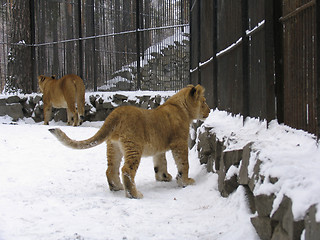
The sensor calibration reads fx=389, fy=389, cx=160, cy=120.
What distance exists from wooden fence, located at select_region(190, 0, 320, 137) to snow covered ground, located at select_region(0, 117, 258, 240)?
37.8 inches

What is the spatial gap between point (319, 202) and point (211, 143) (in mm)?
3598

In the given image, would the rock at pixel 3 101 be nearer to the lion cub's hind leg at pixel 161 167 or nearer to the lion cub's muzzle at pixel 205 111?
the lion cub's hind leg at pixel 161 167

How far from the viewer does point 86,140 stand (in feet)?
15.8

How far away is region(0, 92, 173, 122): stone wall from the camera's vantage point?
39.6 feet

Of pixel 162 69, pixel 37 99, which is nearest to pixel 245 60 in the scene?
pixel 162 69

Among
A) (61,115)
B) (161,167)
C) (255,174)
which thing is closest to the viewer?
(255,174)

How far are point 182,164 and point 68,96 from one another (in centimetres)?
756

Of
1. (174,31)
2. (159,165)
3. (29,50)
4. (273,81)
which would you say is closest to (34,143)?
(159,165)

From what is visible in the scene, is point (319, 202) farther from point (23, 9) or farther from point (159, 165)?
point (23, 9)

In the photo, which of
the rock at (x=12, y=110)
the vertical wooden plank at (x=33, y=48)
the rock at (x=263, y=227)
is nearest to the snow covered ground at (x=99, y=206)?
the rock at (x=263, y=227)

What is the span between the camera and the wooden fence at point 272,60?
303cm

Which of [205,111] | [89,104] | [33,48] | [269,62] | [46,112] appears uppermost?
[33,48]

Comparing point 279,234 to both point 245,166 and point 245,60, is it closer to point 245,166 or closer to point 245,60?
point 245,166

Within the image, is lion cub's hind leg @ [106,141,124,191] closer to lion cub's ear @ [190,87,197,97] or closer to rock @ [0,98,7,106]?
lion cub's ear @ [190,87,197,97]
